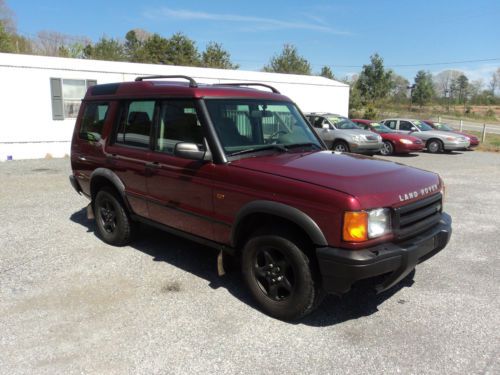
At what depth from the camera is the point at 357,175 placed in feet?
11.0

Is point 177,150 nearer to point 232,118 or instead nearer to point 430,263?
point 232,118

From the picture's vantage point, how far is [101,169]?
16.6 ft

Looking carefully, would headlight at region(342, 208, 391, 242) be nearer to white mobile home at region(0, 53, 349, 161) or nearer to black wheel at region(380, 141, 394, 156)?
white mobile home at region(0, 53, 349, 161)

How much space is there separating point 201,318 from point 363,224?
5.22 ft

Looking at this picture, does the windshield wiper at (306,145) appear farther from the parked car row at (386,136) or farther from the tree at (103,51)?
the tree at (103,51)

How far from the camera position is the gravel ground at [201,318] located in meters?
2.95

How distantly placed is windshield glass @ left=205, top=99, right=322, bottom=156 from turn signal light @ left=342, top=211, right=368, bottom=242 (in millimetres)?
1278

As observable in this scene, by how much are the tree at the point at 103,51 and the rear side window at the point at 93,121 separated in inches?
1401

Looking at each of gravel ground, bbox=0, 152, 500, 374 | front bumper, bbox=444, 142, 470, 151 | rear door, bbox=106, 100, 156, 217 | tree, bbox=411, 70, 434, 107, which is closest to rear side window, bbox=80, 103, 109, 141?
rear door, bbox=106, 100, 156, 217

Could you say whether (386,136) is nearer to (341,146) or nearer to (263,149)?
(341,146)

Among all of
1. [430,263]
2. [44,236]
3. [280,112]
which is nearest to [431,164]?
[430,263]

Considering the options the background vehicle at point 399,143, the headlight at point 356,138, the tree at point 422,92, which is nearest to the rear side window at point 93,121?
the headlight at point 356,138

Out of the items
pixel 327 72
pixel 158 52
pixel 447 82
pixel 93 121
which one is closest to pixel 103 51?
pixel 158 52

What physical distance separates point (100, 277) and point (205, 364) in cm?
193
